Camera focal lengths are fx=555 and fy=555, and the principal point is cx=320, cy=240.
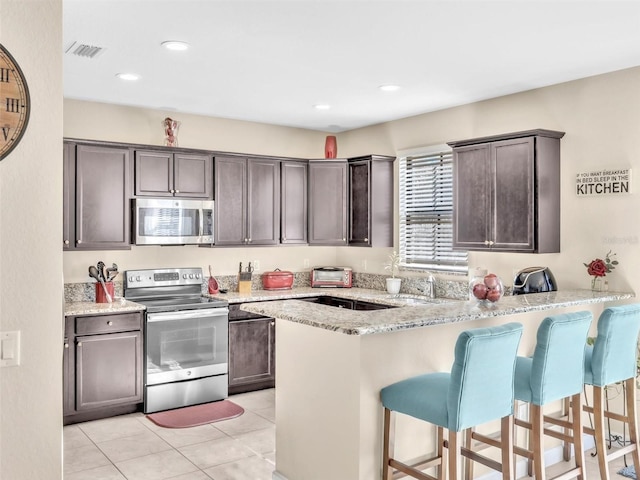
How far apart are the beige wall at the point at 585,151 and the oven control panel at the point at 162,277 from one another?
269 cm

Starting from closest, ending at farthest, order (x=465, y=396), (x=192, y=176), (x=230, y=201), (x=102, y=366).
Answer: (x=465, y=396), (x=102, y=366), (x=192, y=176), (x=230, y=201)

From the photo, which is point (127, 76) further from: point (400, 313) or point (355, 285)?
point (355, 285)

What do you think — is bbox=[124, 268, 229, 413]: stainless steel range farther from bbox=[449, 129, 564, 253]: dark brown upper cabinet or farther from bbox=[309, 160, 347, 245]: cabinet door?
bbox=[449, 129, 564, 253]: dark brown upper cabinet

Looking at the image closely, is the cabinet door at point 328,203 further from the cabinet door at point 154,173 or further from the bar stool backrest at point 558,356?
the bar stool backrest at point 558,356

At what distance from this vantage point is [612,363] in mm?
3211

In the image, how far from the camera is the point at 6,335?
187cm

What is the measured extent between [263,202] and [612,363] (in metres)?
3.51

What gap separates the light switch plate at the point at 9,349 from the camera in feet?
6.10

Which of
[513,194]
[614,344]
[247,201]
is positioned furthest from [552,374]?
[247,201]

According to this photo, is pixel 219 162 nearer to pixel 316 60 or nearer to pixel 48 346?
pixel 316 60

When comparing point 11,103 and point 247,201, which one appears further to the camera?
point 247,201

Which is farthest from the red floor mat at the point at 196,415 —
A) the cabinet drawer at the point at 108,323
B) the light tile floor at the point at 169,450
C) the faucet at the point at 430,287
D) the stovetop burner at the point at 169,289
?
the faucet at the point at 430,287

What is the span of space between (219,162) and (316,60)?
1.92 m

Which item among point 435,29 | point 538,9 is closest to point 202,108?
point 435,29
